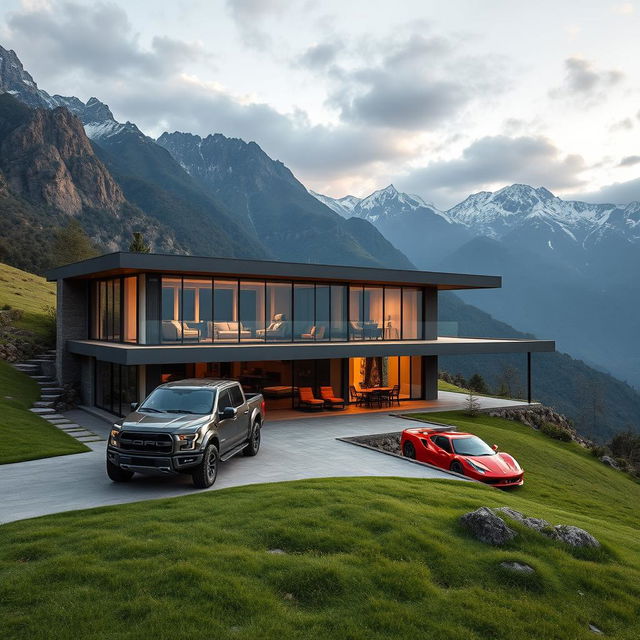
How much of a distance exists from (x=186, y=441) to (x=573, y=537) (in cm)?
716

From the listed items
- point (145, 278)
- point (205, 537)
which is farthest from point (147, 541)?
point (145, 278)

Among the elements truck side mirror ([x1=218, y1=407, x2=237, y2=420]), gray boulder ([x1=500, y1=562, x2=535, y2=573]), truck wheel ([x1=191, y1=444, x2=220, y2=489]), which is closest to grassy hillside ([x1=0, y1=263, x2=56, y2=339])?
truck side mirror ([x1=218, y1=407, x2=237, y2=420])

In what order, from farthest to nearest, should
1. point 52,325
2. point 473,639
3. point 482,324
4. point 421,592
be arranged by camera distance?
1. point 482,324
2. point 52,325
3. point 421,592
4. point 473,639

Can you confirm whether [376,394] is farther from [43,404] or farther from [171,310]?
[43,404]

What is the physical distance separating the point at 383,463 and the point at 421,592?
8591 millimetres

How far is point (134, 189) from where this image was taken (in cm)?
14412

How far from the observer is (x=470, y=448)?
1558 centimetres

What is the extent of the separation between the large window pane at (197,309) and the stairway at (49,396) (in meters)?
5.06

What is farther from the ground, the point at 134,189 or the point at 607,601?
the point at 134,189

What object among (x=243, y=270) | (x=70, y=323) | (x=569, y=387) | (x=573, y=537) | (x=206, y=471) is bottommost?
(x=569, y=387)

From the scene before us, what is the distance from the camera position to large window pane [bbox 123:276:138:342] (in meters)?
21.4

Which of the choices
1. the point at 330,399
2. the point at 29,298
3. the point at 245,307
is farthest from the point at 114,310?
the point at 29,298

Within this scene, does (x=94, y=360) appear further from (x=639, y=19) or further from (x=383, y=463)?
(x=639, y=19)

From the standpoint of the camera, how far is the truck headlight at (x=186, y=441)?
11.2 metres
